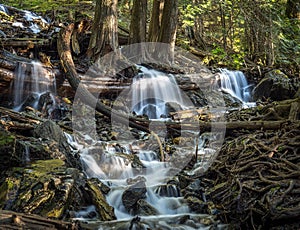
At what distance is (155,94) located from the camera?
11469 mm

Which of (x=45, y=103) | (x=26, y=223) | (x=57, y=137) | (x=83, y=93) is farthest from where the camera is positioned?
(x=83, y=93)

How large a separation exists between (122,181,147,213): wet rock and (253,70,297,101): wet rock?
26.7 feet

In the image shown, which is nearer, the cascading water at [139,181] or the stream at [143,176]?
the stream at [143,176]

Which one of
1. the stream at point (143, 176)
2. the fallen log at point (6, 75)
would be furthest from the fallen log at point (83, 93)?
the fallen log at point (6, 75)

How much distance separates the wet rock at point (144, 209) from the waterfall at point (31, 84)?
188 inches

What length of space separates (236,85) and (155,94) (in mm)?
4087

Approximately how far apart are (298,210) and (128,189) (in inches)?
107

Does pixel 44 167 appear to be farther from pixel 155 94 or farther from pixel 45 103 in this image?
pixel 155 94

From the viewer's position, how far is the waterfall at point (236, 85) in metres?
13.4

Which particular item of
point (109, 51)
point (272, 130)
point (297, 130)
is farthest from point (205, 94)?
point (297, 130)

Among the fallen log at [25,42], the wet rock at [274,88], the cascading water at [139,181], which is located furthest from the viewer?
the wet rock at [274,88]

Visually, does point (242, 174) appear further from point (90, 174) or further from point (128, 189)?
point (90, 174)

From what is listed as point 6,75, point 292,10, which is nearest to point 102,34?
point 6,75

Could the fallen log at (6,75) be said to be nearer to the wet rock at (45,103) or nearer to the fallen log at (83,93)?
the wet rock at (45,103)
